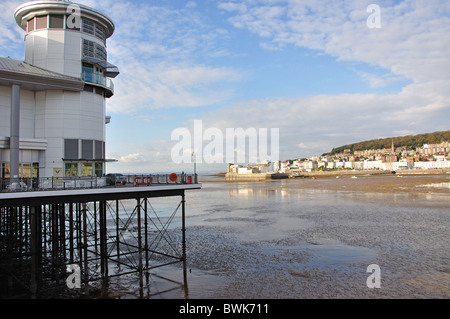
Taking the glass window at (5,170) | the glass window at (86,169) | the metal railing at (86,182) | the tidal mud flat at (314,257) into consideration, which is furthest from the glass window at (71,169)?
the tidal mud flat at (314,257)

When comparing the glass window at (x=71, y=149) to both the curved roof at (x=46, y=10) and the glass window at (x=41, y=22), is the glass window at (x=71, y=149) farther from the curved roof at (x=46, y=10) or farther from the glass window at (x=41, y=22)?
the curved roof at (x=46, y=10)

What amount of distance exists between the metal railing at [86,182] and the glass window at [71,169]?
1585mm

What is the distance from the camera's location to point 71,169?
1856 cm

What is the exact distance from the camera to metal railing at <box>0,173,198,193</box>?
13763 millimetres

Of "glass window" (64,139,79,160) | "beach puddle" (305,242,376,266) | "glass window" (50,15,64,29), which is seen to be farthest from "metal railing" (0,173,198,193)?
"beach puddle" (305,242,376,266)

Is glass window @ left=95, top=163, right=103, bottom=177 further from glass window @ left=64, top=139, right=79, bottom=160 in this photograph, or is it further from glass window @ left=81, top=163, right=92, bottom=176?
glass window @ left=64, top=139, right=79, bottom=160

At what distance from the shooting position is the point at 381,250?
22656 millimetres

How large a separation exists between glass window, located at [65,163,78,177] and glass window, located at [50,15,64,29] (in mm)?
8383

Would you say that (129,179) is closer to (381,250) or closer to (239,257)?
(239,257)

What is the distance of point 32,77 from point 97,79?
13.8ft
